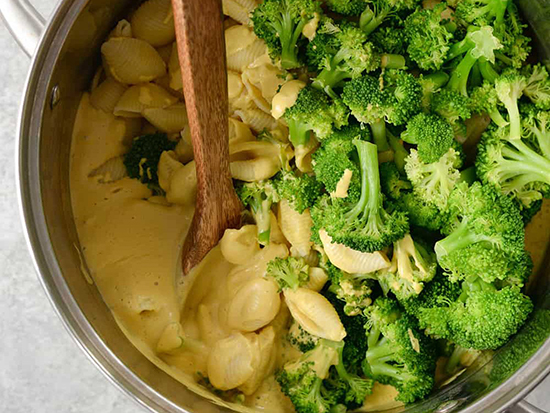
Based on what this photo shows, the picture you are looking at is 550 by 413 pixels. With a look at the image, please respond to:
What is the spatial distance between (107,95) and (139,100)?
0.24ft

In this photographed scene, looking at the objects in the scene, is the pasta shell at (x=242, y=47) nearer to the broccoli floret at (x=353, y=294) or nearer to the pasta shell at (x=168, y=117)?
the pasta shell at (x=168, y=117)

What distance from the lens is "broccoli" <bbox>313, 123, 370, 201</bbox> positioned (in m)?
1.26

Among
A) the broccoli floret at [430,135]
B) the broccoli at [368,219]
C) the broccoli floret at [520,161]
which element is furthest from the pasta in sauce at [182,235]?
the broccoli floret at [520,161]

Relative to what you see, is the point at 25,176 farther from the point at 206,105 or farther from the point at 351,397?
the point at 351,397

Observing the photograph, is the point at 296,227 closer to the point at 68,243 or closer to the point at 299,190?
the point at 299,190

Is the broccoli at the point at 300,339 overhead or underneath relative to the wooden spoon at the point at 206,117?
underneath

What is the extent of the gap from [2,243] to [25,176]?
22.3 inches

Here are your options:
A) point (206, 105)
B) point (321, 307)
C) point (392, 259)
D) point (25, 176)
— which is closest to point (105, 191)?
point (25, 176)

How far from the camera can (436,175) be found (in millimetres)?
1247

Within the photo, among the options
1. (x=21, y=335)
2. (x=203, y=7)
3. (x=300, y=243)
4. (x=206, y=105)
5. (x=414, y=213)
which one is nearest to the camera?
(x=203, y=7)

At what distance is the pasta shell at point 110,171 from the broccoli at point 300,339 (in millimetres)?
509

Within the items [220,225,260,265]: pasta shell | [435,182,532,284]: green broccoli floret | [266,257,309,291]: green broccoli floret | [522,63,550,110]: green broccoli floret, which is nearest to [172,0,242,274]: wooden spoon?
[220,225,260,265]: pasta shell

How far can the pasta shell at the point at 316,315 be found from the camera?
135cm

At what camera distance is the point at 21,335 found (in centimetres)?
171
